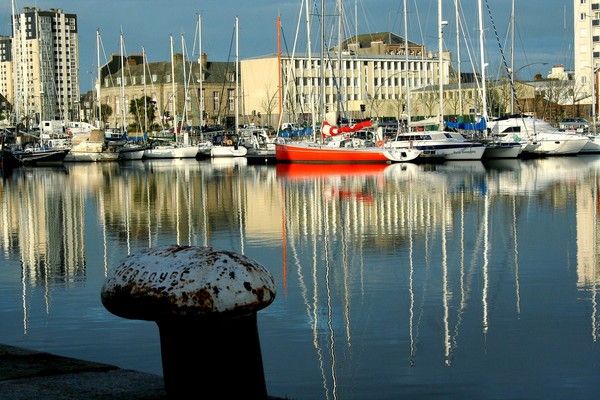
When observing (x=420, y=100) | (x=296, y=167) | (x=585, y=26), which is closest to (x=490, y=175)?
(x=296, y=167)

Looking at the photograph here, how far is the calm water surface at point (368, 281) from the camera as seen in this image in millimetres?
11984

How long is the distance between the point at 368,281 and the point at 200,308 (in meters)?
12.1

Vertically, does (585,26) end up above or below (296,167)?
above

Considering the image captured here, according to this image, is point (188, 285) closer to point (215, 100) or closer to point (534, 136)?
point (534, 136)

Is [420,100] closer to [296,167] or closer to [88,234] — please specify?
[296,167]

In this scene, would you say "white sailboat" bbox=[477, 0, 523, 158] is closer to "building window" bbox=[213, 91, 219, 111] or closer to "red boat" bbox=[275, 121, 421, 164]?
"red boat" bbox=[275, 121, 421, 164]

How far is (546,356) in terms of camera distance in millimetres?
12547

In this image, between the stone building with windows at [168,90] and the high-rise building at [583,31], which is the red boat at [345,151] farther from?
the high-rise building at [583,31]

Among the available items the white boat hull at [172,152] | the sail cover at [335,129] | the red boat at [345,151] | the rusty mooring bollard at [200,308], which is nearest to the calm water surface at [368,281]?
the rusty mooring bollard at [200,308]

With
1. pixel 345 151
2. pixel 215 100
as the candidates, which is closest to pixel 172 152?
pixel 345 151

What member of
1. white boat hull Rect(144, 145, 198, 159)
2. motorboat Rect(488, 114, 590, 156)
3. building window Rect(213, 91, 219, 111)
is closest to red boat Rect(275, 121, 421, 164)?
motorboat Rect(488, 114, 590, 156)

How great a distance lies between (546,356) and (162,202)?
2976cm

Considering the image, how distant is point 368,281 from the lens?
1864cm

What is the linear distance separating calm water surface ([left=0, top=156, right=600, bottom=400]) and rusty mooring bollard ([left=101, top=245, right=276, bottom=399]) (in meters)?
3.96
